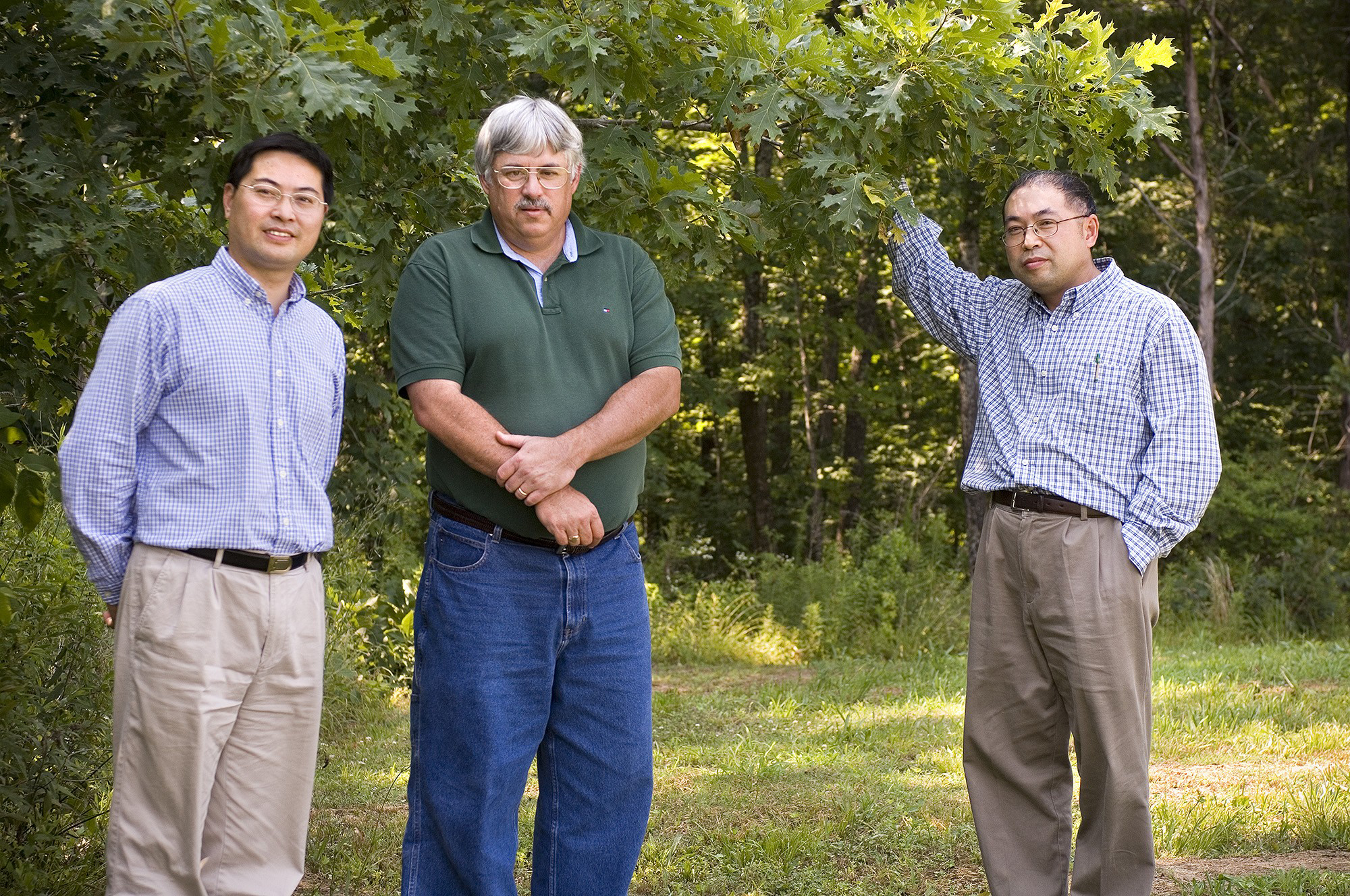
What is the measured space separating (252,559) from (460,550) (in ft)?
1.70

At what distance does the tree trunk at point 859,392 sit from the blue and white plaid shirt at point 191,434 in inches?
544

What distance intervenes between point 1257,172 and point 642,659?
14896mm

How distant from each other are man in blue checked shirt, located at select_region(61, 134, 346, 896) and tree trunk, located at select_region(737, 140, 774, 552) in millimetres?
14220

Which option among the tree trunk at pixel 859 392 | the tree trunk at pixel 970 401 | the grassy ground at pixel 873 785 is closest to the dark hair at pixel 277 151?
the grassy ground at pixel 873 785

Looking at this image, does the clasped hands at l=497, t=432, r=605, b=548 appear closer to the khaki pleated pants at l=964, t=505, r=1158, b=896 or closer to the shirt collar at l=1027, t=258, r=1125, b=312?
the khaki pleated pants at l=964, t=505, r=1158, b=896

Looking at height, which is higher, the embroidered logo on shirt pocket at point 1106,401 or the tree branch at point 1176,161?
the tree branch at point 1176,161

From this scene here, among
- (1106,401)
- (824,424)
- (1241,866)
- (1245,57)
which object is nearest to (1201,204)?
(1245,57)

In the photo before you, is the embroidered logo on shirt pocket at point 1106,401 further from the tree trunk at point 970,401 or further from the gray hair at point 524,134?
the tree trunk at point 970,401

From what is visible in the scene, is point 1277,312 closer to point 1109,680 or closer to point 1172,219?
point 1172,219

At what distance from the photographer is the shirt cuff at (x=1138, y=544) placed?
3.48 metres

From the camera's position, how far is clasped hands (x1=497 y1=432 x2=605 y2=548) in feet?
9.24

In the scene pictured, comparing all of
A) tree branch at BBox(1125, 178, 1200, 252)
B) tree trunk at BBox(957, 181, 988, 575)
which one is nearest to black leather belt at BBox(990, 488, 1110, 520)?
tree trunk at BBox(957, 181, 988, 575)

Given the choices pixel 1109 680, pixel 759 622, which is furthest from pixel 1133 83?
pixel 759 622

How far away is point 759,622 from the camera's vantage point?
11039 mm
